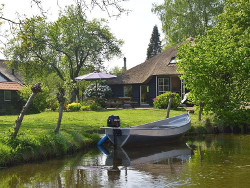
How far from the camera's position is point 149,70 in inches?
1471

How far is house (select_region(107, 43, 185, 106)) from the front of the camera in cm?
3516

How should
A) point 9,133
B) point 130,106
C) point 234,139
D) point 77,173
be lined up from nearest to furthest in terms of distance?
point 77,173
point 9,133
point 234,139
point 130,106

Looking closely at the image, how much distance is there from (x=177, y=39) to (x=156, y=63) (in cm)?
784

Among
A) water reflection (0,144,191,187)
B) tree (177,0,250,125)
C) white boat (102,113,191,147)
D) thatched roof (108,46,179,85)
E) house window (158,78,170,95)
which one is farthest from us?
house window (158,78,170,95)

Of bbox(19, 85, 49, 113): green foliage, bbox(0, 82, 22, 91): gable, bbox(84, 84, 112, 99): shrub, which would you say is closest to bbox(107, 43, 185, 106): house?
bbox(84, 84, 112, 99): shrub

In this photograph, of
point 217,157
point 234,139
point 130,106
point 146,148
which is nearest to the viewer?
point 217,157

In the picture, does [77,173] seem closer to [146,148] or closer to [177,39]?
[146,148]

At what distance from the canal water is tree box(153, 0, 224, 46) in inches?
1120

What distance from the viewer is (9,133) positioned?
40.9ft

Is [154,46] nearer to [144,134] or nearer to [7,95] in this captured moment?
[7,95]

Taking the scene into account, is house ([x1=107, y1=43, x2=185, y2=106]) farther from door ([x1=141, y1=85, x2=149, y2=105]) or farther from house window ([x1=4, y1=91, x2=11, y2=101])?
house window ([x1=4, y1=91, x2=11, y2=101])

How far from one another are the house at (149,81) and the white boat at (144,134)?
1628 centimetres

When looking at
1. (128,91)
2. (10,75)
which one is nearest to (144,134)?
(128,91)

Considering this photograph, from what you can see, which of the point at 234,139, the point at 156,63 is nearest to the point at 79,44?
the point at 156,63
